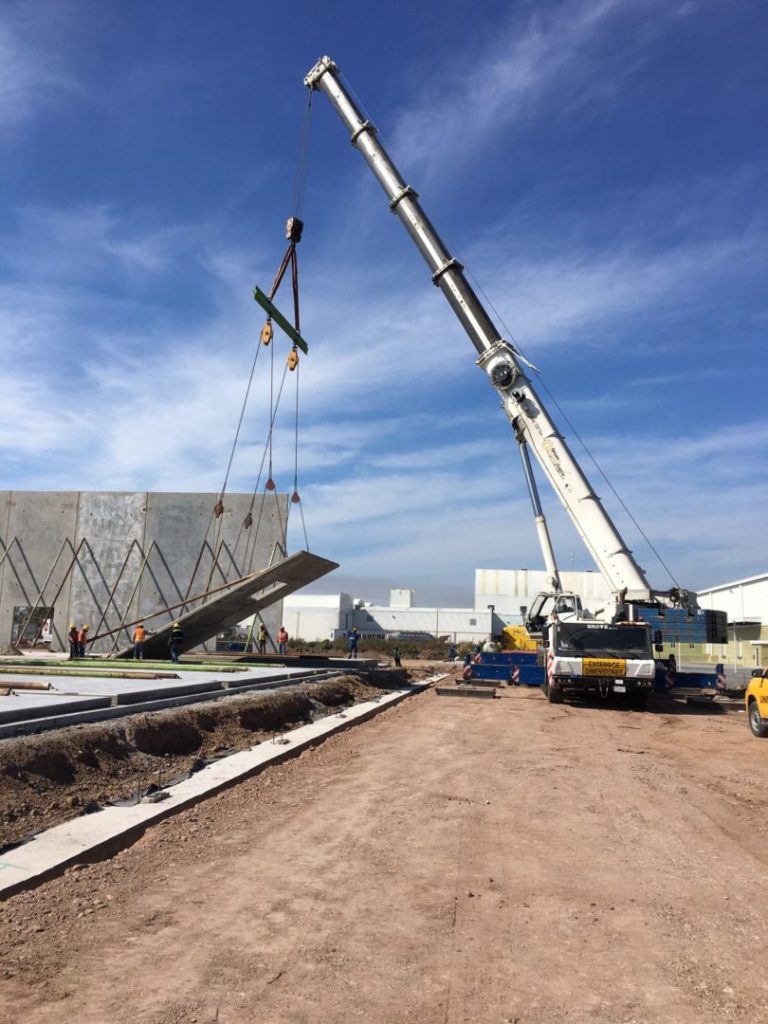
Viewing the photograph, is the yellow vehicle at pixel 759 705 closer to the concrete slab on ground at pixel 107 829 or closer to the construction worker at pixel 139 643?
the concrete slab on ground at pixel 107 829

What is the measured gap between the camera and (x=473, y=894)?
5.47 metres

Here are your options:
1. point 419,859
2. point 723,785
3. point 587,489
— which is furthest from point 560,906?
point 587,489

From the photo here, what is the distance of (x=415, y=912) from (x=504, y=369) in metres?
17.4

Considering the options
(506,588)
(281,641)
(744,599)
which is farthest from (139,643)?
(506,588)

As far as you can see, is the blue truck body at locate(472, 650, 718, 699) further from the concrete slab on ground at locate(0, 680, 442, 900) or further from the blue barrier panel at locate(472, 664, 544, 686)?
the concrete slab on ground at locate(0, 680, 442, 900)

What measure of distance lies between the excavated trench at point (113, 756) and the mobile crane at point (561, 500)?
7.64 meters

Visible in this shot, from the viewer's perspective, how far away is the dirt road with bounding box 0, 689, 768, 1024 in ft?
12.7

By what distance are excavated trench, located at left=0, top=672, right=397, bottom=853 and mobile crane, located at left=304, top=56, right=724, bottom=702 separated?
25.1ft

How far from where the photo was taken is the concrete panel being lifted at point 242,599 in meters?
22.9

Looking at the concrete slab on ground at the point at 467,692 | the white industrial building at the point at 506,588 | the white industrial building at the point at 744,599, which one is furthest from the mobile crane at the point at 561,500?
the white industrial building at the point at 506,588

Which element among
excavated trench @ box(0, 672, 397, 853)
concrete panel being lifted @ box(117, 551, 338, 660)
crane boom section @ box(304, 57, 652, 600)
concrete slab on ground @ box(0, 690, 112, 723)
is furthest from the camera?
concrete panel being lifted @ box(117, 551, 338, 660)

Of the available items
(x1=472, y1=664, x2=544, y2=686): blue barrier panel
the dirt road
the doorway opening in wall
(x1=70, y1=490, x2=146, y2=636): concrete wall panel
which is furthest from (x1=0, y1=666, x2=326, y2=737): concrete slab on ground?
the doorway opening in wall

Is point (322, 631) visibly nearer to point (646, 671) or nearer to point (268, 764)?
point (646, 671)

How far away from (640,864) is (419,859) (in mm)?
1816
